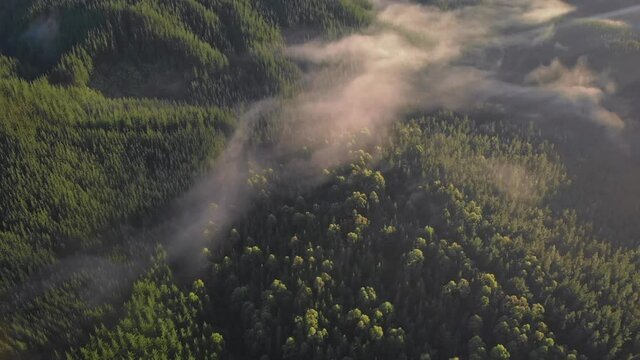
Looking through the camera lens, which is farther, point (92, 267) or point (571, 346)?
point (92, 267)

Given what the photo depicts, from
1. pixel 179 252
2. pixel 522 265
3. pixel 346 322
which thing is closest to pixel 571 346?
pixel 522 265

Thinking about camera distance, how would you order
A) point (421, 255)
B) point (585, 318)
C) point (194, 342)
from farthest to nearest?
point (421, 255)
point (585, 318)
point (194, 342)

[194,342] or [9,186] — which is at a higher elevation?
[9,186]

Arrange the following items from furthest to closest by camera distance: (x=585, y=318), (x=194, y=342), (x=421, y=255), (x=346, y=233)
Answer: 1. (x=346, y=233)
2. (x=421, y=255)
3. (x=585, y=318)
4. (x=194, y=342)

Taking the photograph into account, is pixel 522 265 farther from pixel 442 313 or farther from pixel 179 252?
pixel 179 252

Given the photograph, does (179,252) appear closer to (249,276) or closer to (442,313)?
(249,276)

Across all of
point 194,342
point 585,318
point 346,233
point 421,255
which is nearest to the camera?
point 194,342

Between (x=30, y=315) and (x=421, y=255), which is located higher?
(x=421, y=255)

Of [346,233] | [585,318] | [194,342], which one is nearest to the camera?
[194,342]

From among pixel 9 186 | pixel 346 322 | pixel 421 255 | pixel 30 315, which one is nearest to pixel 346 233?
pixel 421 255
